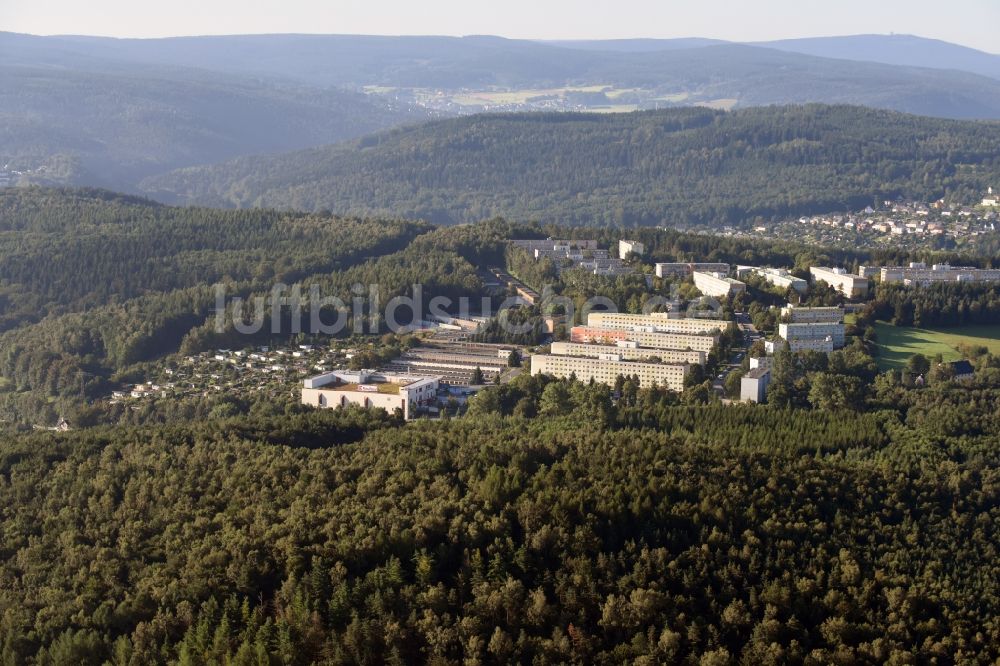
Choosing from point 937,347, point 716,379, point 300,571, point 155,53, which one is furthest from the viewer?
point 155,53

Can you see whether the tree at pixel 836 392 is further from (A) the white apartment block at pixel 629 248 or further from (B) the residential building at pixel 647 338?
(A) the white apartment block at pixel 629 248

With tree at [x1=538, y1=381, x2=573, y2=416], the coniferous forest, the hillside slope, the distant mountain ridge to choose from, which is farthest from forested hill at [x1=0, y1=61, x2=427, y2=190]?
the coniferous forest

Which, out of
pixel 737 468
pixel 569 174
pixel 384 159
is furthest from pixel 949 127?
pixel 737 468

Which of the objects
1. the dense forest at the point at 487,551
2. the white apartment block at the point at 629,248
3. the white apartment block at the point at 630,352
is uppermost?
the dense forest at the point at 487,551

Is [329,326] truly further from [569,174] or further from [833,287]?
[569,174]

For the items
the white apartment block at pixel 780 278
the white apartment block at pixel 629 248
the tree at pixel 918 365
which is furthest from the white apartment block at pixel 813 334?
the white apartment block at pixel 629 248

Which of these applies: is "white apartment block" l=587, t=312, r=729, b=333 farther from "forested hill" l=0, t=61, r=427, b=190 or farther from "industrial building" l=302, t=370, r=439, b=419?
"forested hill" l=0, t=61, r=427, b=190

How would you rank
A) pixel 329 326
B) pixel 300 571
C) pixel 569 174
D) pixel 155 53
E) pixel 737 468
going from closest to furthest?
1. pixel 300 571
2. pixel 737 468
3. pixel 329 326
4. pixel 569 174
5. pixel 155 53
